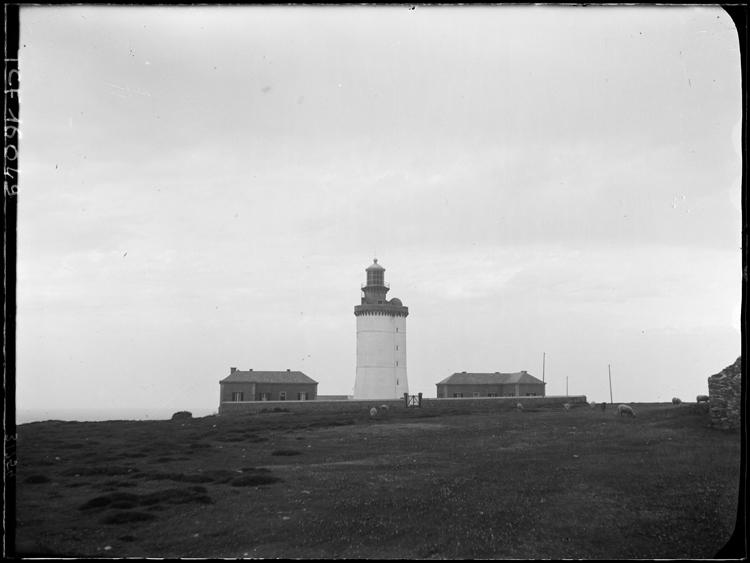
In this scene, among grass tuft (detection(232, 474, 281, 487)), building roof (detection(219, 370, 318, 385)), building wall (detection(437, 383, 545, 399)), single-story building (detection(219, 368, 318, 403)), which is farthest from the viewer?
building wall (detection(437, 383, 545, 399))

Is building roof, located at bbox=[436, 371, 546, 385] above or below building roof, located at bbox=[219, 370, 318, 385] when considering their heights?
below

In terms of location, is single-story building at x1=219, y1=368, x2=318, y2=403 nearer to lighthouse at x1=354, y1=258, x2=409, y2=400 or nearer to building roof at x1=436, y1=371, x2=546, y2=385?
lighthouse at x1=354, y1=258, x2=409, y2=400

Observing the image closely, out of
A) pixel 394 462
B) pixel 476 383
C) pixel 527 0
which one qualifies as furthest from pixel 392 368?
pixel 527 0

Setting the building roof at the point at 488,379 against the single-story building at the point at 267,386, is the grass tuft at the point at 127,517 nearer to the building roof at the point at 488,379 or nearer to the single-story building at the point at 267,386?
the single-story building at the point at 267,386

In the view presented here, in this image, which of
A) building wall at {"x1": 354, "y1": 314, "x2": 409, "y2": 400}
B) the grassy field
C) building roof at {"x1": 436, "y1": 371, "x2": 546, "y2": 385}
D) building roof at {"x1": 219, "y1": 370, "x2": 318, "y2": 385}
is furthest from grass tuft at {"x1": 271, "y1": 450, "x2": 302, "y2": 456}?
building roof at {"x1": 436, "y1": 371, "x2": 546, "y2": 385}

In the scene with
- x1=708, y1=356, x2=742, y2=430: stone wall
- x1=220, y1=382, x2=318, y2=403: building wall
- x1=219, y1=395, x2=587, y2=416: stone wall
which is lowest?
x1=219, y1=395, x2=587, y2=416: stone wall

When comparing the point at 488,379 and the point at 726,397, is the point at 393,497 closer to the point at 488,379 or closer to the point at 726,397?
the point at 726,397
